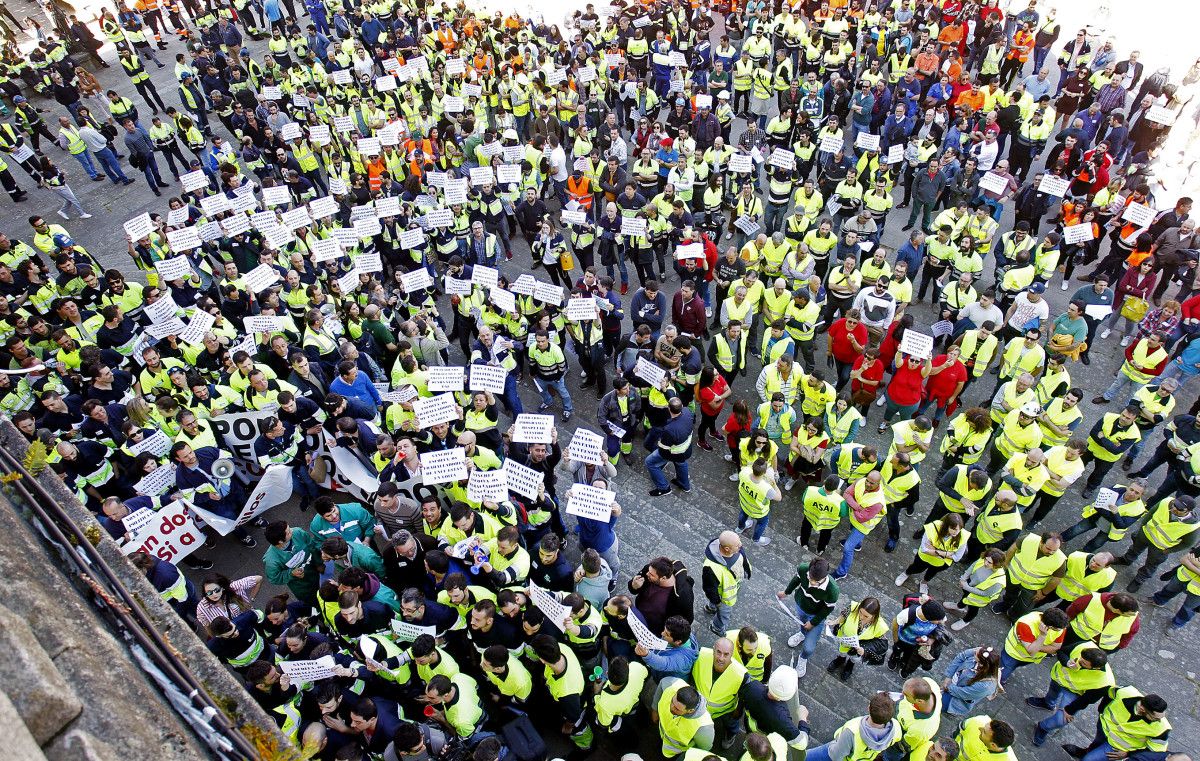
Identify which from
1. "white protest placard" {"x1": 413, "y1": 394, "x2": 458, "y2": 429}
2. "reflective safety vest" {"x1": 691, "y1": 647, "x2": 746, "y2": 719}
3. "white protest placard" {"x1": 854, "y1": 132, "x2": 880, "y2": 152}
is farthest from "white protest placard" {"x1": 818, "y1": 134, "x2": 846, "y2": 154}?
"reflective safety vest" {"x1": 691, "y1": 647, "x2": 746, "y2": 719}

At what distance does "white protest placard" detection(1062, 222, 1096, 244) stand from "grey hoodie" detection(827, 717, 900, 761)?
9311 mm

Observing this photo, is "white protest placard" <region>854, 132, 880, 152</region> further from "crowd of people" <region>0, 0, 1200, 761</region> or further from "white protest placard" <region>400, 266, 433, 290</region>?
"white protest placard" <region>400, 266, 433, 290</region>

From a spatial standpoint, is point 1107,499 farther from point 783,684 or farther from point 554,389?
point 554,389

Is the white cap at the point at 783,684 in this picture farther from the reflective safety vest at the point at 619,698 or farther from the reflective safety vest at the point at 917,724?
the reflective safety vest at the point at 619,698

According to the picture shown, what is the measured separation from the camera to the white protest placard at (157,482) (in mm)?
8516

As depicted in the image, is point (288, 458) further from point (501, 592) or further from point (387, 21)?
point (387, 21)

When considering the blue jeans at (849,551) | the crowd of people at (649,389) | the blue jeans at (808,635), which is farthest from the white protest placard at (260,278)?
the blue jeans at (849,551)

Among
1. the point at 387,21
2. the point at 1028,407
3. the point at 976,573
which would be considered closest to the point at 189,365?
the point at 976,573

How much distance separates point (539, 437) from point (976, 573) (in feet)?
16.3

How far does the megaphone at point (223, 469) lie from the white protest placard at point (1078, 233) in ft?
42.6

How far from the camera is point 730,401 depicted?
37.3 feet

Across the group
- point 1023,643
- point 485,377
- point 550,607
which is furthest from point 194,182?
point 1023,643

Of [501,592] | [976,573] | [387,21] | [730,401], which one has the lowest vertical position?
[730,401]

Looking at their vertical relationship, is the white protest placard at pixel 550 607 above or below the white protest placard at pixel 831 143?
below
